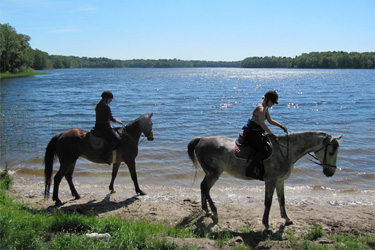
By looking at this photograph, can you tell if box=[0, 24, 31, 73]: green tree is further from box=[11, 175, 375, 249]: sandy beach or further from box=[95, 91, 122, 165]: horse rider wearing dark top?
box=[95, 91, 122, 165]: horse rider wearing dark top

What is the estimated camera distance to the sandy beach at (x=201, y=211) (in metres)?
7.47

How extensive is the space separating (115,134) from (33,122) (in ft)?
54.2

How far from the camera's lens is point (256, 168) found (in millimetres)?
7699

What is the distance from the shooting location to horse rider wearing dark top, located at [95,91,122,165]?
909cm

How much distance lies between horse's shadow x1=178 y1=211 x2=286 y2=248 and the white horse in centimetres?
29

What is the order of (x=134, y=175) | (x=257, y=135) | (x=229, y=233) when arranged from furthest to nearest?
(x=134, y=175) → (x=257, y=135) → (x=229, y=233)

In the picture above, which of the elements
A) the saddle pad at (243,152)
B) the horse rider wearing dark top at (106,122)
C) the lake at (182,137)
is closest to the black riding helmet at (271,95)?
the saddle pad at (243,152)

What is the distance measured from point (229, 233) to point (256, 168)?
171cm

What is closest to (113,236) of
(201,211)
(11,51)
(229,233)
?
(229,233)

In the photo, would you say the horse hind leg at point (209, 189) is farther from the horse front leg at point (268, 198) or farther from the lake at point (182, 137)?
the lake at point (182, 137)

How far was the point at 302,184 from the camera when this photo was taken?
1175 centimetres

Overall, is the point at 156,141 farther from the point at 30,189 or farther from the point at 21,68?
the point at 21,68

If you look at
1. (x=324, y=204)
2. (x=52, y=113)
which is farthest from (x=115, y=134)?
(x=52, y=113)

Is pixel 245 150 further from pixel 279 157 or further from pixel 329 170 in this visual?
pixel 329 170
